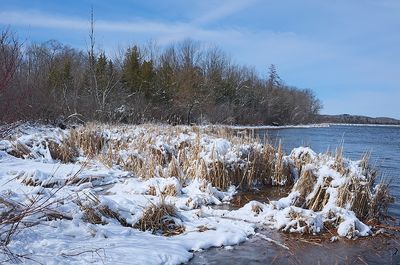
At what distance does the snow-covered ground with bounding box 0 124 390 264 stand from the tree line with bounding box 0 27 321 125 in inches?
55.3

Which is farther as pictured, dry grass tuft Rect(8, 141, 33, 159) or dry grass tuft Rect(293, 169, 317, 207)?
dry grass tuft Rect(8, 141, 33, 159)

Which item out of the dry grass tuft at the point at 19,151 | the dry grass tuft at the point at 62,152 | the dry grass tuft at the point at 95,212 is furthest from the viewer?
the dry grass tuft at the point at 62,152

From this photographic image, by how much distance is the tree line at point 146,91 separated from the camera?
23.7 m

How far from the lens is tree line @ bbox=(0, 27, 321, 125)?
2369 centimetres

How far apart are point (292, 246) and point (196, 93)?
121 feet

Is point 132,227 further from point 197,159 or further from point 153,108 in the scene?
point 153,108

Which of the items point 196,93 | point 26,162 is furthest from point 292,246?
point 196,93

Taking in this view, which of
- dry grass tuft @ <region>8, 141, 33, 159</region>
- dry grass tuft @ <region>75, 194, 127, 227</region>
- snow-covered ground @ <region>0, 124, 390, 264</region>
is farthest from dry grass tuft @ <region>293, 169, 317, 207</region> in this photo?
dry grass tuft @ <region>8, 141, 33, 159</region>

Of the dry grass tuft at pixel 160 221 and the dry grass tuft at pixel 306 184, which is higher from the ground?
the dry grass tuft at pixel 306 184

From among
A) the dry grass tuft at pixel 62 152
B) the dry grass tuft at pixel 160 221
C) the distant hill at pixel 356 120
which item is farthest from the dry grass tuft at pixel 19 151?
the distant hill at pixel 356 120

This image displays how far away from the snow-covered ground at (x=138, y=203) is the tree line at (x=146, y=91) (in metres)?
1.40

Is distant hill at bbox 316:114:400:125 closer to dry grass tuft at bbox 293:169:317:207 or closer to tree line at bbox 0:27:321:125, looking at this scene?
tree line at bbox 0:27:321:125

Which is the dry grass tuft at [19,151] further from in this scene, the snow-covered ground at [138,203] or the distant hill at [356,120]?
the distant hill at [356,120]

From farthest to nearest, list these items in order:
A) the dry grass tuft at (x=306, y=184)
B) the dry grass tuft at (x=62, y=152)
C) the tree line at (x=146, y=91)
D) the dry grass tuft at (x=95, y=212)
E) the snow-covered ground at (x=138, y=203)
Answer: the tree line at (x=146, y=91) → the dry grass tuft at (x=62, y=152) → the dry grass tuft at (x=306, y=184) → the dry grass tuft at (x=95, y=212) → the snow-covered ground at (x=138, y=203)
